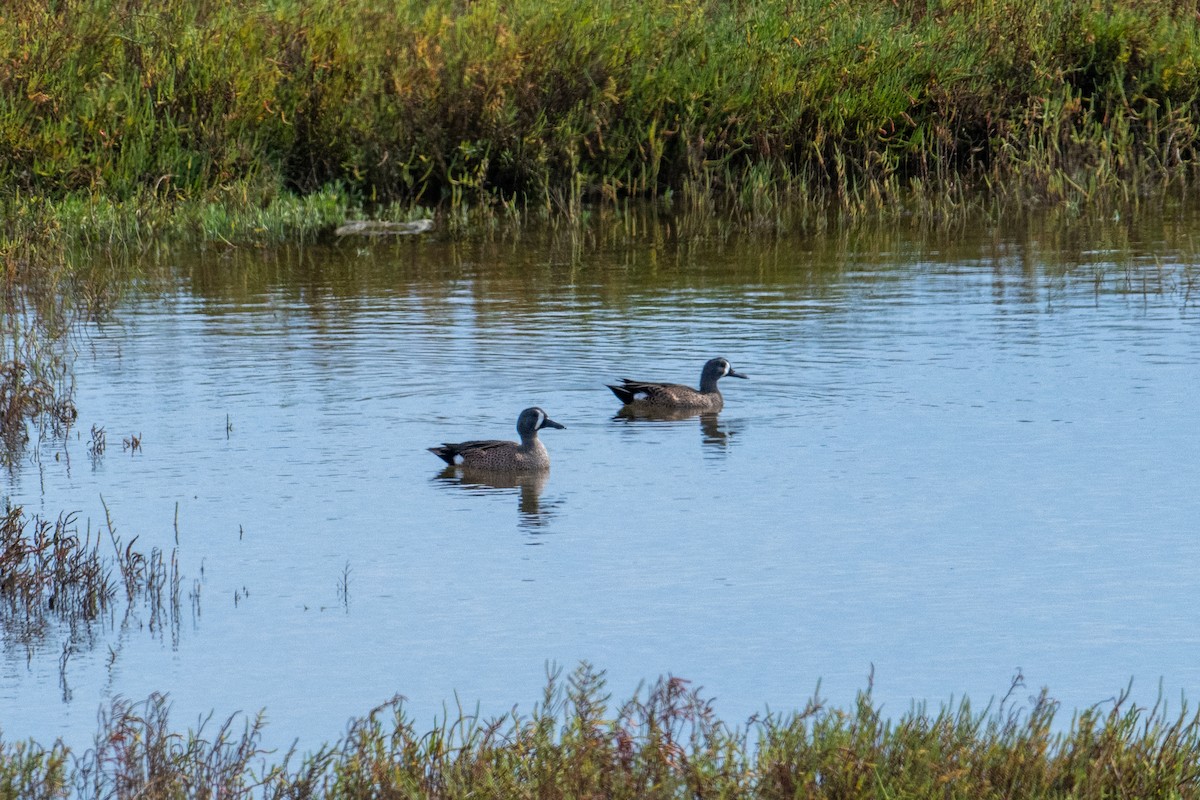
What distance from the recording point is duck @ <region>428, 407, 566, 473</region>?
11.2 m

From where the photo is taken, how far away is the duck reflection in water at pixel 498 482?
10711 mm

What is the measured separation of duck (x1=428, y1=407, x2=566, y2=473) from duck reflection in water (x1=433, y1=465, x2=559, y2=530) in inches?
1.4

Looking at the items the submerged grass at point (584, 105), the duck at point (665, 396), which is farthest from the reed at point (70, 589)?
the submerged grass at point (584, 105)

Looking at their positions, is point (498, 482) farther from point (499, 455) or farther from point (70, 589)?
point (70, 589)

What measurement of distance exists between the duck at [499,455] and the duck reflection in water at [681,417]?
1.36 metres

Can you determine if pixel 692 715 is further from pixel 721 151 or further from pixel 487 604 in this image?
pixel 721 151

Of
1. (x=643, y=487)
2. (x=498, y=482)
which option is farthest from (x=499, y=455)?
(x=643, y=487)

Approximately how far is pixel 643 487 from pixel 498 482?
0.91 meters

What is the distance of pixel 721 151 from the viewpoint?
73.5ft

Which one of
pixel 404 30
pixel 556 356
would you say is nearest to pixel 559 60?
pixel 404 30

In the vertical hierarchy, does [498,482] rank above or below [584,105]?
below

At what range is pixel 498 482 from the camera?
36.6 ft

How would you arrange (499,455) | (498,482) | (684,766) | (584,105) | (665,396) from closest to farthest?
(684,766) → (498,482) → (499,455) → (665,396) → (584,105)

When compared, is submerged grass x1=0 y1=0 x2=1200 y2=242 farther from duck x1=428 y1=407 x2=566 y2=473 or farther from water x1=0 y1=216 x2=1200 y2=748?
duck x1=428 y1=407 x2=566 y2=473
